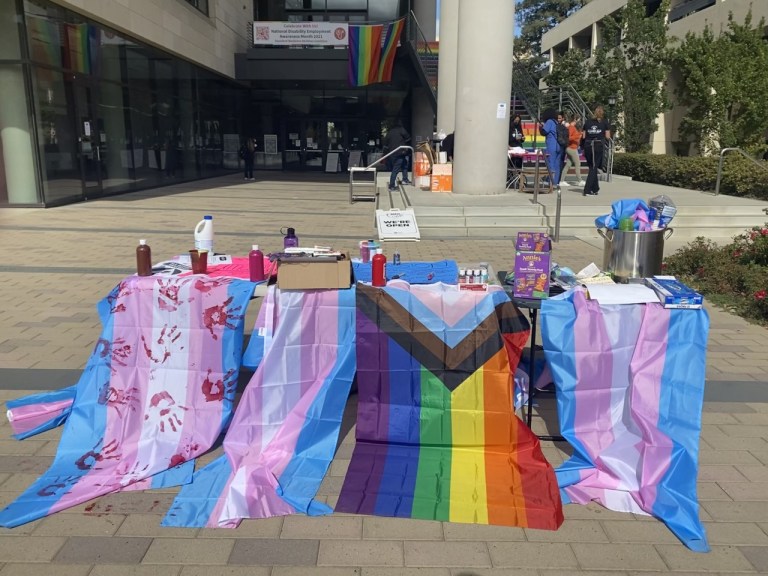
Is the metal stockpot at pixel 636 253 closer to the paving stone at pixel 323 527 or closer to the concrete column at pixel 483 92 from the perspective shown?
the paving stone at pixel 323 527

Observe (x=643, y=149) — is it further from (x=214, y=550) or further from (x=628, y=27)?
(x=214, y=550)

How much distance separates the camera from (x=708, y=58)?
65.6ft

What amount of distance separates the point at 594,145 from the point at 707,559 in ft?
41.7

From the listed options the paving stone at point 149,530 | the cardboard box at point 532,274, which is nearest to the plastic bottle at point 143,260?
the paving stone at point 149,530

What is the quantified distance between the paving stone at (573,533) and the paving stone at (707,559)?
0.27 m

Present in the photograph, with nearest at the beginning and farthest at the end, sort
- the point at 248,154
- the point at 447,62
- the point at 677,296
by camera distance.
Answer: the point at 677,296 < the point at 447,62 < the point at 248,154

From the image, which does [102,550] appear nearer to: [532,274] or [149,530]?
[149,530]

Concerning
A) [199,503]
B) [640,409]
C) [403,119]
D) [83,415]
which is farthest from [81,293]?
[403,119]

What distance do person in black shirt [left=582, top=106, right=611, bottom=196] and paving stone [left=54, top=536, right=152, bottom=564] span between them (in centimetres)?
1313

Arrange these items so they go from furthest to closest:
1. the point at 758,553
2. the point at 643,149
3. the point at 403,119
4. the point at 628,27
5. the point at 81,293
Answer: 1. the point at 403,119
2. the point at 643,149
3. the point at 628,27
4. the point at 81,293
5. the point at 758,553

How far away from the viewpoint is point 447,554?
2.84 meters

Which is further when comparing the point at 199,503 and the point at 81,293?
the point at 81,293

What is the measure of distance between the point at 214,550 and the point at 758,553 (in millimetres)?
2424

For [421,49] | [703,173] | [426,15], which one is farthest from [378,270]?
[426,15]
